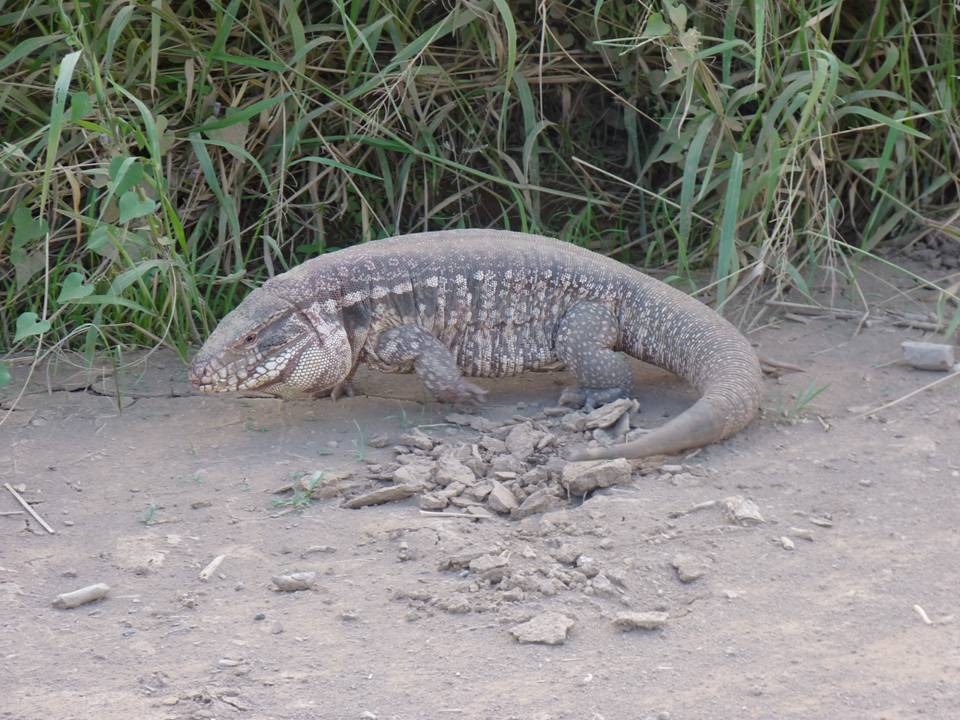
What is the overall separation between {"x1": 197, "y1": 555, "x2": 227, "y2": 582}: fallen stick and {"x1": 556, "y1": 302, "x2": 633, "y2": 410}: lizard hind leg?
70.7 inches

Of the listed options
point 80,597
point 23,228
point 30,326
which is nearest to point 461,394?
point 30,326

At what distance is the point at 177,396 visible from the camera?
5.80 meters

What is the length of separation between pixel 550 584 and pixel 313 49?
3496 mm

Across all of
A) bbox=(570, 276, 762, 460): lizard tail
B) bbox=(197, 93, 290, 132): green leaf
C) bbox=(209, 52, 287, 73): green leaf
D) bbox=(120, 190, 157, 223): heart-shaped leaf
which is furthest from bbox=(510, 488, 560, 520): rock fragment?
bbox=(209, 52, 287, 73): green leaf

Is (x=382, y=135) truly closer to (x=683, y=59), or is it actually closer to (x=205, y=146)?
(x=205, y=146)

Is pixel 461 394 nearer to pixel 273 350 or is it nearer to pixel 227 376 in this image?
pixel 273 350

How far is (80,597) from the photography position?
13.1 ft

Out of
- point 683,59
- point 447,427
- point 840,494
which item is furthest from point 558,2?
point 840,494

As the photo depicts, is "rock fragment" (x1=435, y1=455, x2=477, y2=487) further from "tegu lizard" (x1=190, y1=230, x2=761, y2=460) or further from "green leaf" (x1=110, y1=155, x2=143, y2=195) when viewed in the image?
"green leaf" (x1=110, y1=155, x2=143, y2=195)

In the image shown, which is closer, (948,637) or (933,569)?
(948,637)

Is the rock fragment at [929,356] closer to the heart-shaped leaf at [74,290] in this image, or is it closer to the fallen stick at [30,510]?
the heart-shaped leaf at [74,290]

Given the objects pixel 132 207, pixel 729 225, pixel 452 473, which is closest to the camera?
pixel 452 473

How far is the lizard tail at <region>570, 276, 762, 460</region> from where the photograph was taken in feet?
15.5

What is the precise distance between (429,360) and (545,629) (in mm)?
2031
